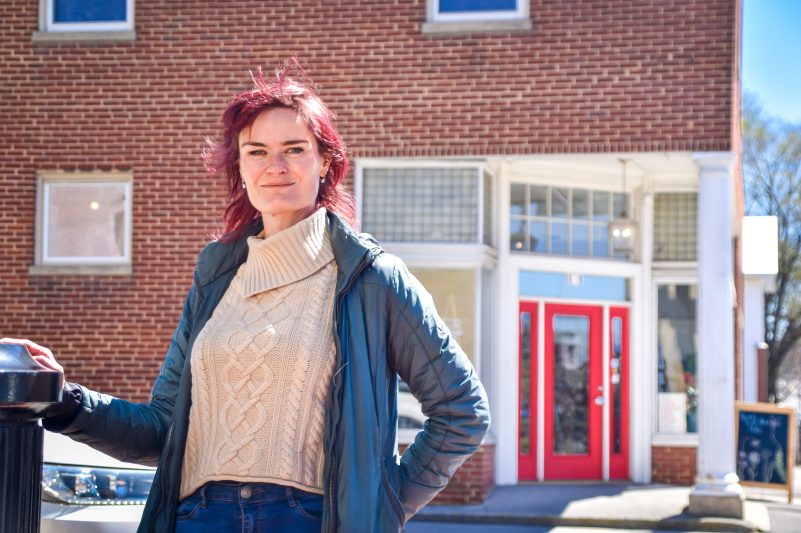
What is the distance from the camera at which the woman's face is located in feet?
8.74

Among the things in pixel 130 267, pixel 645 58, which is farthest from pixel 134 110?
pixel 645 58

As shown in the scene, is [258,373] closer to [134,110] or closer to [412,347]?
[412,347]

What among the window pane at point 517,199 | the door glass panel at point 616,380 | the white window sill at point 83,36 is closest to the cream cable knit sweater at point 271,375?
the white window sill at point 83,36

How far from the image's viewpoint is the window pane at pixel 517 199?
1262 centimetres

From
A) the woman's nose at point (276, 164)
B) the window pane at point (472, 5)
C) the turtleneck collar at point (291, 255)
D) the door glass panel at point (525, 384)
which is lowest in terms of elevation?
the door glass panel at point (525, 384)

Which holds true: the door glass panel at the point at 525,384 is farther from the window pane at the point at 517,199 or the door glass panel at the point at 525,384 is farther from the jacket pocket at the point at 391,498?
the jacket pocket at the point at 391,498

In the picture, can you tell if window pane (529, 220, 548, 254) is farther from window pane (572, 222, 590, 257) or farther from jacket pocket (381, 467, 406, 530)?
jacket pocket (381, 467, 406, 530)

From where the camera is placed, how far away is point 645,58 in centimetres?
1099

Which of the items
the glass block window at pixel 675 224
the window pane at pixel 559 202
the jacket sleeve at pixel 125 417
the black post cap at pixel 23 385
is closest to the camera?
the black post cap at pixel 23 385

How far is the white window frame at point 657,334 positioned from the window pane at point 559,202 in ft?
4.80

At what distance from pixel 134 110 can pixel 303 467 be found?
Answer: 982 cm

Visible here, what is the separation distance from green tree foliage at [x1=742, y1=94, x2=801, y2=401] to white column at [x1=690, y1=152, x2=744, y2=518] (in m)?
22.8

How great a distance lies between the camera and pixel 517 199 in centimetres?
1267

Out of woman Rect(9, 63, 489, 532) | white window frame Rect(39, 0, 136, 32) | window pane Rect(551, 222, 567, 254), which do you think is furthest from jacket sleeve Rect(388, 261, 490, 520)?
window pane Rect(551, 222, 567, 254)
